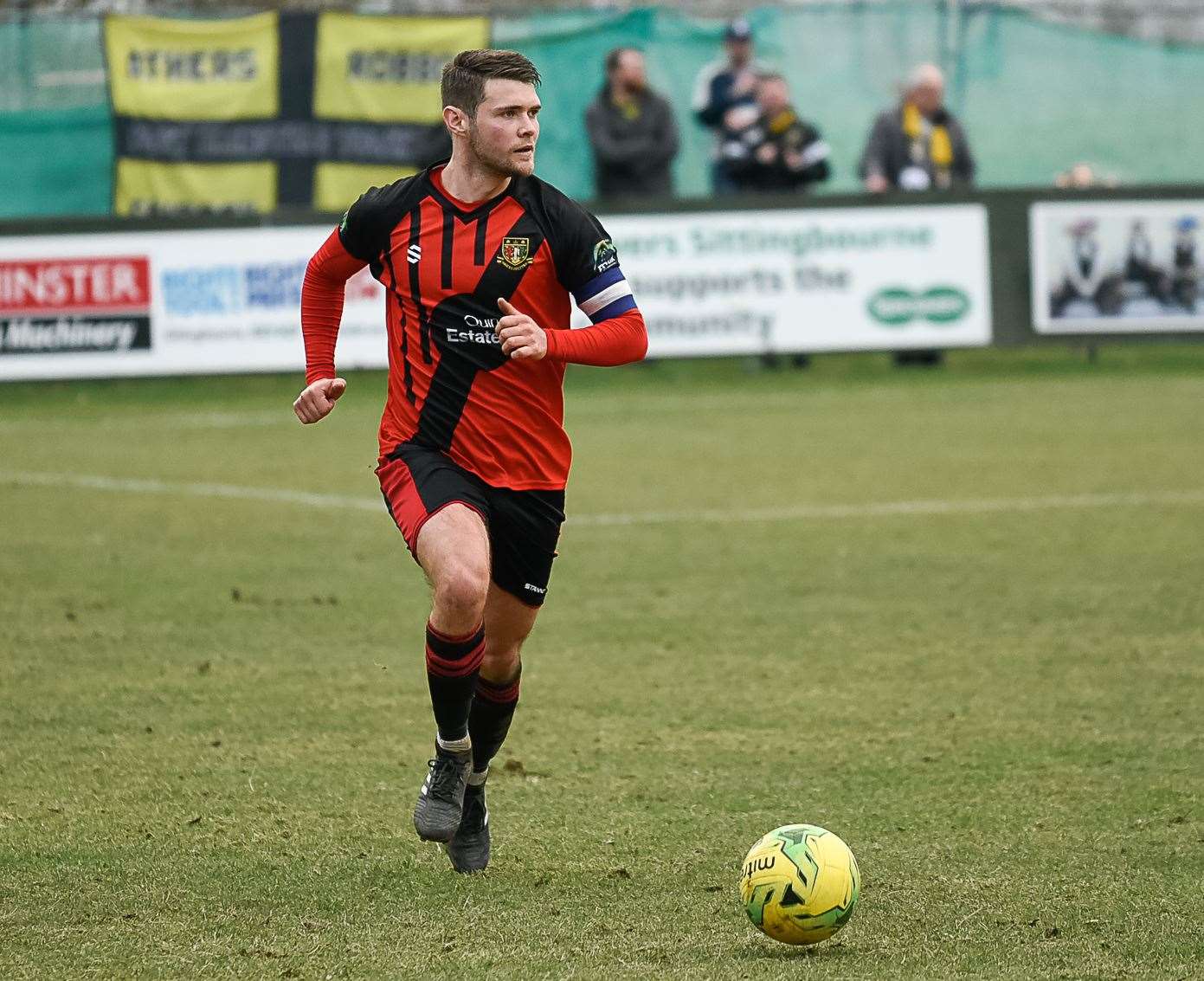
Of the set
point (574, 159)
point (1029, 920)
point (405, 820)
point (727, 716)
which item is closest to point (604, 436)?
point (574, 159)

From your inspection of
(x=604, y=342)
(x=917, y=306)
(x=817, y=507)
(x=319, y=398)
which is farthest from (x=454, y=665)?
(x=917, y=306)

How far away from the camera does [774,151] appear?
2038 cm

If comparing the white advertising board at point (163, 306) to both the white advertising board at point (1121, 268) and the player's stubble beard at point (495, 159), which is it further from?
the player's stubble beard at point (495, 159)

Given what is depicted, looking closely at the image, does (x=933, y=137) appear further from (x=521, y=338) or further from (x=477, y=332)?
(x=521, y=338)

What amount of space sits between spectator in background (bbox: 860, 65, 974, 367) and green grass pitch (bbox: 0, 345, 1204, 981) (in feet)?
19.7

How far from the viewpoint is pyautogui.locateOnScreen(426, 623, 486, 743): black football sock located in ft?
18.3

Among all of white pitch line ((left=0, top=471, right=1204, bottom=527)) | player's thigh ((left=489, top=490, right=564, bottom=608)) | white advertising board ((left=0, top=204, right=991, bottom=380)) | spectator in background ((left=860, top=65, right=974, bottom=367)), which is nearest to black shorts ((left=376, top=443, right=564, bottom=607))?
player's thigh ((left=489, top=490, right=564, bottom=608))

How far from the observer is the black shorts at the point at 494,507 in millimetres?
5668

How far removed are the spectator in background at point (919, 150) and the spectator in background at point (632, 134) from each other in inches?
78.7

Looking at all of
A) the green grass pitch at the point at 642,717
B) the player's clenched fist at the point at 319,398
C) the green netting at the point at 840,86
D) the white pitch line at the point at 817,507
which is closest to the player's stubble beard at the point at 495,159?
the player's clenched fist at the point at 319,398

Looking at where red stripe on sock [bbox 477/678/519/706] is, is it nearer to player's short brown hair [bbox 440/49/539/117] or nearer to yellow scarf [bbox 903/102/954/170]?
player's short brown hair [bbox 440/49/539/117]

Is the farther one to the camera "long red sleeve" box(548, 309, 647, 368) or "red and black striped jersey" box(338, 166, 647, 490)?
"red and black striped jersey" box(338, 166, 647, 490)

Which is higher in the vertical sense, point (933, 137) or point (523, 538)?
point (933, 137)

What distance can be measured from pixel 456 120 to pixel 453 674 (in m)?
1.50
